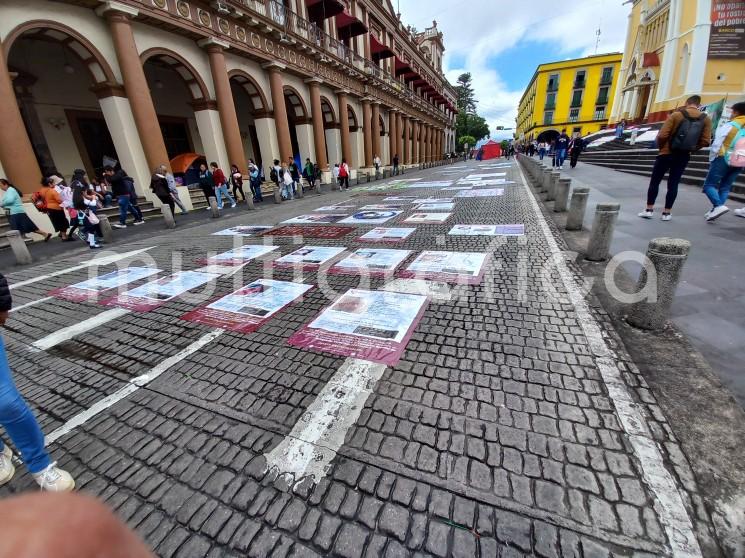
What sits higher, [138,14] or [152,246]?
[138,14]

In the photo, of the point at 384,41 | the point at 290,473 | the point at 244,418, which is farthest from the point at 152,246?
the point at 384,41

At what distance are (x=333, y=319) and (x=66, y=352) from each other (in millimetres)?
2915

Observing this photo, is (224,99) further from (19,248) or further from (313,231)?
(313,231)

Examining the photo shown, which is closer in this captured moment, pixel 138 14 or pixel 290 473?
pixel 290 473

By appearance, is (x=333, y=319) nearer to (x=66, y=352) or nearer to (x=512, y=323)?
(x=512, y=323)

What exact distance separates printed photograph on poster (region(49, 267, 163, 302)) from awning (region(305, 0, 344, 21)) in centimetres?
2153

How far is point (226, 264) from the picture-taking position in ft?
20.1

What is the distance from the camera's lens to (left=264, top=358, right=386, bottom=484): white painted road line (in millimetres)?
2094

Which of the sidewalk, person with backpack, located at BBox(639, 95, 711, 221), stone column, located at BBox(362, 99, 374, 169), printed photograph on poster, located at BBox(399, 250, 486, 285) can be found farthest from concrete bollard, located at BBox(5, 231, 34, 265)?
stone column, located at BBox(362, 99, 374, 169)

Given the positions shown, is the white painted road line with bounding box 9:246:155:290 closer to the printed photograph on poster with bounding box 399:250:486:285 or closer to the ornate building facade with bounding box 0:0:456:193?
the ornate building facade with bounding box 0:0:456:193

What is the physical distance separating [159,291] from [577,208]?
7.60 metres

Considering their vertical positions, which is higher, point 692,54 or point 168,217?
point 692,54

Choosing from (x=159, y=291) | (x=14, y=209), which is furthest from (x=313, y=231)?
(x=14, y=209)

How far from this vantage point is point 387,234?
24.1 ft
